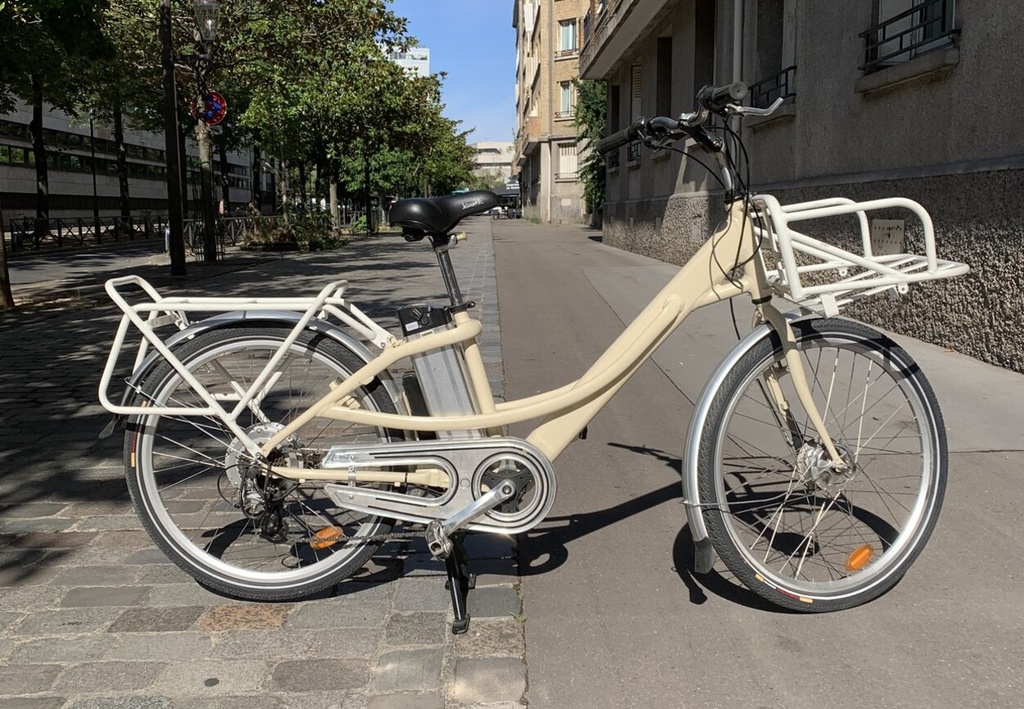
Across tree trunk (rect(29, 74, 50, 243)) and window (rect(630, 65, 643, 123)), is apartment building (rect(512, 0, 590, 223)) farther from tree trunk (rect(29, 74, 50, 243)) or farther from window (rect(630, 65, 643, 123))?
tree trunk (rect(29, 74, 50, 243))

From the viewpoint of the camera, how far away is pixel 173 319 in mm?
2877

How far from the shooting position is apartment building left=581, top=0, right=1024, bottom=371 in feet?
21.1

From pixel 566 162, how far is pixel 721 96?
154ft

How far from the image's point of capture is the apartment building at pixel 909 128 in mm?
6434

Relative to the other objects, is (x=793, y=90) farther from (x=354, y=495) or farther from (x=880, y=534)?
(x=354, y=495)

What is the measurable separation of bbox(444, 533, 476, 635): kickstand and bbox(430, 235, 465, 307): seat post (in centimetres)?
78

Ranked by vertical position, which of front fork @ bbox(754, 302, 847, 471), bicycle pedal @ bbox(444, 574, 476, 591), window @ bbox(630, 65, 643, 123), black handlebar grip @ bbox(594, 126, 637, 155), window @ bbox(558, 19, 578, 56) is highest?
window @ bbox(558, 19, 578, 56)

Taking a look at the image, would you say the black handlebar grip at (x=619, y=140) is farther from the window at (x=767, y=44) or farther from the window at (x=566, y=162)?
the window at (x=566, y=162)

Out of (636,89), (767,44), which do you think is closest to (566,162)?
(636,89)

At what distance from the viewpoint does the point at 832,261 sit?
2732 millimetres

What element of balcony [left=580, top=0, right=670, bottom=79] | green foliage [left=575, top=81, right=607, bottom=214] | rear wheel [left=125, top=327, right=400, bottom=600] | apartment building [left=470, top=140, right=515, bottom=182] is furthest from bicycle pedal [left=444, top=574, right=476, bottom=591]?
apartment building [left=470, top=140, right=515, bottom=182]

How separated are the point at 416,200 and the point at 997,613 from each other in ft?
7.76

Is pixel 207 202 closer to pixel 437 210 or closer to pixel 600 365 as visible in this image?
pixel 437 210

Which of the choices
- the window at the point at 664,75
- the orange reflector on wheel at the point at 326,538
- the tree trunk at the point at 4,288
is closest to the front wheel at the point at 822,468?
the orange reflector on wheel at the point at 326,538
